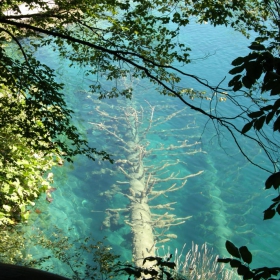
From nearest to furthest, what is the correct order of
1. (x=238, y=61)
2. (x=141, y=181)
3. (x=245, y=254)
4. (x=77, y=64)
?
1. (x=245, y=254)
2. (x=238, y=61)
3. (x=77, y=64)
4. (x=141, y=181)

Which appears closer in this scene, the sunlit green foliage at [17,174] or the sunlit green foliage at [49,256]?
the sunlit green foliage at [49,256]

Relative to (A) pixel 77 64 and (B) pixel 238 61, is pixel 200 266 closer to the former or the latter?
(A) pixel 77 64

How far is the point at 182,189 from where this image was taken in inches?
436

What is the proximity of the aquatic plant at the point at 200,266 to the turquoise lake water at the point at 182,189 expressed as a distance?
41 centimetres

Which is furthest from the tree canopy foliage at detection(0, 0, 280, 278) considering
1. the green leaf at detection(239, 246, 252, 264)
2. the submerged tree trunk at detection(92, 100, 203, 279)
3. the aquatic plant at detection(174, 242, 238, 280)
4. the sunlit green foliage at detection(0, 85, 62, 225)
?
the aquatic plant at detection(174, 242, 238, 280)

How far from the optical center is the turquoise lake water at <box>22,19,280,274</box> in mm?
9258

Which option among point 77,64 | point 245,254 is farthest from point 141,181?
point 245,254

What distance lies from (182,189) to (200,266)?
10.9 ft

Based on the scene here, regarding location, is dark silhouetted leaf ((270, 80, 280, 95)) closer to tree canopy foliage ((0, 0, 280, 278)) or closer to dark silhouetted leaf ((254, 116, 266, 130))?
dark silhouetted leaf ((254, 116, 266, 130))

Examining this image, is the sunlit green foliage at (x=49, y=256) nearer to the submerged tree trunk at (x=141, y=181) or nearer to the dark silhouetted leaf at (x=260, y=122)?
the submerged tree trunk at (x=141, y=181)

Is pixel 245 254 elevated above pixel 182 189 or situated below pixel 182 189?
below

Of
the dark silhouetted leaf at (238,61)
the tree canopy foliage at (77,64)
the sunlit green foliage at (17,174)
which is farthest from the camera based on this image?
the sunlit green foliage at (17,174)

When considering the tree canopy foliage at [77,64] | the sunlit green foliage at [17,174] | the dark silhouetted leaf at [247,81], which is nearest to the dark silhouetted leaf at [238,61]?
the dark silhouetted leaf at [247,81]

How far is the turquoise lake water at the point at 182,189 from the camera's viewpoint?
9.26 m
